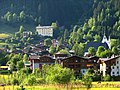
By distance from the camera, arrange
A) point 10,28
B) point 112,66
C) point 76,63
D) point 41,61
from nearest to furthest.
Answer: point 112,66
point 76,63
point 41,61
point 10,28

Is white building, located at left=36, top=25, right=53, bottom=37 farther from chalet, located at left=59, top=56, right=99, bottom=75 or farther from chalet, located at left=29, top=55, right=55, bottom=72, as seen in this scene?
chalet, located at left=59, top=56, right=99, bottom=75

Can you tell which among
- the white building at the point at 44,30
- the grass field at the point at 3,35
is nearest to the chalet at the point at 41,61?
the grass field at the point at 3,35

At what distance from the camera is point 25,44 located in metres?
107

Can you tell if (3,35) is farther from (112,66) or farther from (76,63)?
(112,66)

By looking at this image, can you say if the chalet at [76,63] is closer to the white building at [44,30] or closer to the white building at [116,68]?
the white building at [116,68]

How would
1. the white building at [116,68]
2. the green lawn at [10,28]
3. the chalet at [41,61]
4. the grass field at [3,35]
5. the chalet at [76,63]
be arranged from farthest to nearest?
the green lawn at [10,28] → the grass field at [3,35] → the chalet at [41,61] → the chalet at [76,63] → the white building at [116,68]

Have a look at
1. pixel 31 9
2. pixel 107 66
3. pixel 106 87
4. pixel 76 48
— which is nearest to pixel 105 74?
pixel 107 66

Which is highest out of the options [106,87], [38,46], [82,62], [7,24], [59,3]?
[59,3]

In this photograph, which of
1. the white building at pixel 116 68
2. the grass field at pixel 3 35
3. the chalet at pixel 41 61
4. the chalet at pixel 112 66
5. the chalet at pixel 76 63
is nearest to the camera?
the chalet at pixel 112 66

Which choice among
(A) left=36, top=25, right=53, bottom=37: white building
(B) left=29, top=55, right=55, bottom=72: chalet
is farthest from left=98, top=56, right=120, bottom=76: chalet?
(A) left=36, top=25, right=53, bottom=37: white building

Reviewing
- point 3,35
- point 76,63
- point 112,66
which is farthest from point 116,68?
point 3,35

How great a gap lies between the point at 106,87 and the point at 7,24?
86971 mm

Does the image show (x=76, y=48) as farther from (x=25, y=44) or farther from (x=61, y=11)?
(x=61, y=11)

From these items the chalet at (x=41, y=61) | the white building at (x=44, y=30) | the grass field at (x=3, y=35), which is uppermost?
the white building at (x=44, y=30)
